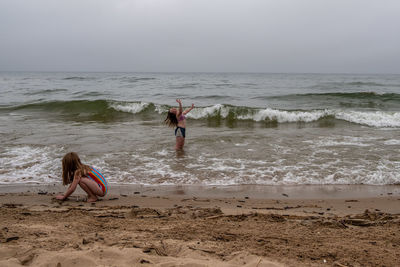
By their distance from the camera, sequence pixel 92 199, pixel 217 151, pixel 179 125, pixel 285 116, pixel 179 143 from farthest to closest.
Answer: pixel 285 116 < pixel 179 125 < pixel 179 143 < pixel 217 151 < pixel 92 199

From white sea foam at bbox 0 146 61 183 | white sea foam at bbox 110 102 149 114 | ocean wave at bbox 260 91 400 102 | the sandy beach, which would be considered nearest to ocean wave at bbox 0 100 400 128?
white sea foam at bbox 110 102 149 114

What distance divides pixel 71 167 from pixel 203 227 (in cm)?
249

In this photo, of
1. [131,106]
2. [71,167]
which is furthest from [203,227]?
[131,106]

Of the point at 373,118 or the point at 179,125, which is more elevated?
the point at 179,125

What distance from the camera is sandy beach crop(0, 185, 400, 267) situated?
273 centimetres

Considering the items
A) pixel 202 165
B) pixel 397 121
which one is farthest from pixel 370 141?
pixel 397 121

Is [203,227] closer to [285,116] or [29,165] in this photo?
[29,165]

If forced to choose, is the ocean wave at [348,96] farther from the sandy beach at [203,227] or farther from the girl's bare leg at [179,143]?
the sandy beach at [203,227]

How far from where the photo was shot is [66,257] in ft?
8.77

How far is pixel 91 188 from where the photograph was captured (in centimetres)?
489

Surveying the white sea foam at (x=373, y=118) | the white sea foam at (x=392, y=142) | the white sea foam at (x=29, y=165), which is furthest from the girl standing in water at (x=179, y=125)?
the white sea foam at (x=373, y=118)

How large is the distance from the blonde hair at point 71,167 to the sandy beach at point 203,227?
375mm

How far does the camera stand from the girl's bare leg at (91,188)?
488 cm

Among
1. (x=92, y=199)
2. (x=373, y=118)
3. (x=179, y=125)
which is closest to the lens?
(x=92, y=199)
